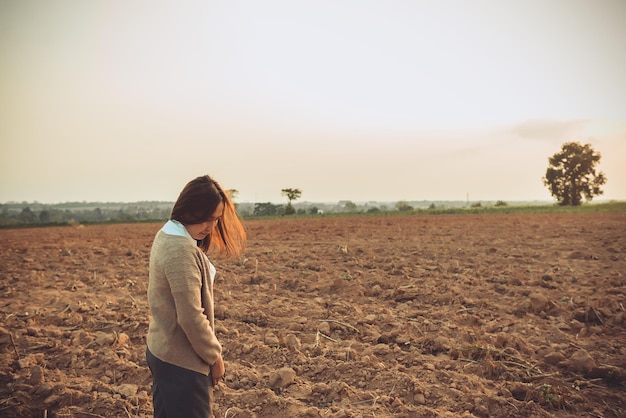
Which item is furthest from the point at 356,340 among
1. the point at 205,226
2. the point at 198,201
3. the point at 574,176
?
the point at 574,176

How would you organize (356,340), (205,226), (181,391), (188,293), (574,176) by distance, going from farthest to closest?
1. (574,176)
2. (356,340)
3. (205,226)
4. (181,391)
5. (188,293)

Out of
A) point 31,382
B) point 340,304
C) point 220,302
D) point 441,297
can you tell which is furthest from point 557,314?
point 31,382

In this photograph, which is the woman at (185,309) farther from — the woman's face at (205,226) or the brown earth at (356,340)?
the brown earth at (356,340)

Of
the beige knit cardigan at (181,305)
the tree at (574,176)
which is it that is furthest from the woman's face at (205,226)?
the tree at (574,176)

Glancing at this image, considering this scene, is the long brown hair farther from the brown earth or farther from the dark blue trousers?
the brown earth

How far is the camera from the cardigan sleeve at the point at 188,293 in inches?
79.1

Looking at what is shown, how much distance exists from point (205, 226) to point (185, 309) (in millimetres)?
455

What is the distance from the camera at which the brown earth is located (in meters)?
3.55

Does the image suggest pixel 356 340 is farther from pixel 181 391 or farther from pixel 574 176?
pixel 574 176

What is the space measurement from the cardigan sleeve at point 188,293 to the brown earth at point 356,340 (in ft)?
5.33

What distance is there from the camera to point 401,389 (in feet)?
12.0

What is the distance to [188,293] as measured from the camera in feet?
6.60

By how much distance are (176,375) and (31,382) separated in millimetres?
2833

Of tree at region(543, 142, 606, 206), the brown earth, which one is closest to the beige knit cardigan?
the brown earth
